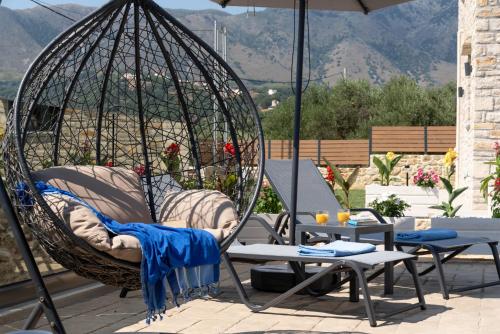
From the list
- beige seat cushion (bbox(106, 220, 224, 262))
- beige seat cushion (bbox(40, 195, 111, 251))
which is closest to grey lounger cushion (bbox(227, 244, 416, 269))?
beige seat cushion (bbox(106, 220, 224, 262))

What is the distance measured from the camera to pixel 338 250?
4.37 metres

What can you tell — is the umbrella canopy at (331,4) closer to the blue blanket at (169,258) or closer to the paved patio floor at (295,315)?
the paved patio floor at (295,315)

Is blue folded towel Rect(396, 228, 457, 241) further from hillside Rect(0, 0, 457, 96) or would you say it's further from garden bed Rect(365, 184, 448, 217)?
hillside Rect(0, 0, 457, 96)

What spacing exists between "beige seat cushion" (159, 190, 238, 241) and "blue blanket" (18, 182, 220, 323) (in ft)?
0.86

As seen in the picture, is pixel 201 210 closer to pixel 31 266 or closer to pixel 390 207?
pixel 31 266

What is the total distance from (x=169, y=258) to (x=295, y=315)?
1233 mm

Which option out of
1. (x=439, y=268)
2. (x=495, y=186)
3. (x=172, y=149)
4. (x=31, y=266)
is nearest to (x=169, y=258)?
(x=31, y=266)

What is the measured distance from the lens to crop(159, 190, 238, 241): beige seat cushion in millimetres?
4238

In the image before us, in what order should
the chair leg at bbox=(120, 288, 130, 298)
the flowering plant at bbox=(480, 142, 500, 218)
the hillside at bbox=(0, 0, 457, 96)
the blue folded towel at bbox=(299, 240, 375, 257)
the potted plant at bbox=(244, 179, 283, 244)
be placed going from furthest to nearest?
the hillside at bbox=(0, 0, 457, 96) < the flowering plant at bbox=(480, 142, 500, 218) < the potted plant at bbox=(244, 179, 283, 244) < the chair leg at bbox=(120, 288, 130, 298) < the blue folded towel at bbox=(299, 240, 375, 257)

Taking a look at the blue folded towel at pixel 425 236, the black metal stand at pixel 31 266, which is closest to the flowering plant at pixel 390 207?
the blue folded towel at pixel 425 236

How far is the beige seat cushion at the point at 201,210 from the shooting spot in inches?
167

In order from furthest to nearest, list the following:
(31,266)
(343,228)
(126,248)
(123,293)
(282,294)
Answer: (123,293)
(343,228)
(282,294)
(126,248)
(31,266)

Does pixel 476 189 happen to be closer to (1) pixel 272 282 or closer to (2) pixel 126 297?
(1) pixel 272 282

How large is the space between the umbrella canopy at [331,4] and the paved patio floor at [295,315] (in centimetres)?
215
